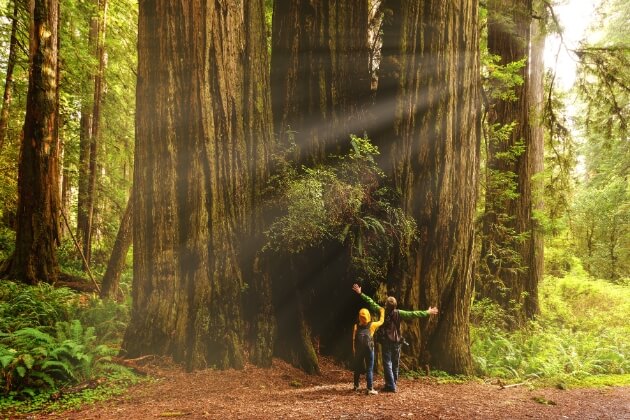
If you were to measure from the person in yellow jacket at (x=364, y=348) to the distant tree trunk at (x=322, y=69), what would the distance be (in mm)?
2868

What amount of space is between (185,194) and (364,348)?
3.11m

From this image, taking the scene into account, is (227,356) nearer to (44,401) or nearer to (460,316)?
(44,401)

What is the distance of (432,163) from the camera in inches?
257

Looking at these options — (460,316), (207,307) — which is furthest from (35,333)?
(460,316)

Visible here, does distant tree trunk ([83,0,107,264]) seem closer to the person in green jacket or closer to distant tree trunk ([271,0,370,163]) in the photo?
distant tree trunk ([271,0,370,163])

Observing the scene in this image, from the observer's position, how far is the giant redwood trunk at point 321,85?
641 centimetres

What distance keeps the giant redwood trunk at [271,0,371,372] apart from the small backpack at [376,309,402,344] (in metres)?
0.83

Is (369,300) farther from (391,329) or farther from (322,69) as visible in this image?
(322,69)

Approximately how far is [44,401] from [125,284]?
23.2 feet

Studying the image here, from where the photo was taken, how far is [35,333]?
5004mm

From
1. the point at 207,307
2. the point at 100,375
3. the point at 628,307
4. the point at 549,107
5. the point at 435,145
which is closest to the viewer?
the point at 100,375

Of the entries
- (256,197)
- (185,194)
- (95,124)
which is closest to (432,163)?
(256,197)

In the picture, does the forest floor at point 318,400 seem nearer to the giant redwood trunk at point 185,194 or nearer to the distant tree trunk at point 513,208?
the giant redwood trunk at point 185,194

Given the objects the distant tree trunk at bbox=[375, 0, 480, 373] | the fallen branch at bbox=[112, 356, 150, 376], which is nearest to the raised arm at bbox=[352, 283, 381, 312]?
the distant tree trunk at bbox=[375, 0, 480, 373]
